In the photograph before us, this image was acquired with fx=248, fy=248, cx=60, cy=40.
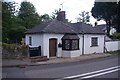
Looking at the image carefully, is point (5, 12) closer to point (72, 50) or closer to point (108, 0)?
point (72, 50)

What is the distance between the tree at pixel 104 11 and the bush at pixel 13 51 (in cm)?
3140

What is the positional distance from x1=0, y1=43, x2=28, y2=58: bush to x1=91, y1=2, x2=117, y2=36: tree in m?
31.4

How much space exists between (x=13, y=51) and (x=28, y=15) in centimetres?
4044

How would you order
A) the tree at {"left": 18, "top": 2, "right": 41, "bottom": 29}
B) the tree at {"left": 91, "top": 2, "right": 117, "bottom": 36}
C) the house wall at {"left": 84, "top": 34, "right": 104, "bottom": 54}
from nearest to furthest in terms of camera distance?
the house wall at {"left": 84, "top": 34, "right": 104, "bottom": 54}, the tree at {"left": 91, "top": 2, "right": 117, "bottom": 36}, the tree at {"left": 18, "top": 2, "right": 41, "bottom": 29}

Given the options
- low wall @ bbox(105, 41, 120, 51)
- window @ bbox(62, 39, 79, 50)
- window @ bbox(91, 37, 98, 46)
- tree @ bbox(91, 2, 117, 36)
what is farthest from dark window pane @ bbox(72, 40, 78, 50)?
tree @ bbox(91, 2, 117, 36)

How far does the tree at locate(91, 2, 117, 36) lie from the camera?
174ft

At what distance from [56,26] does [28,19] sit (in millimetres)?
31604

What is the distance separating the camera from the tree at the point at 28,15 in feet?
194

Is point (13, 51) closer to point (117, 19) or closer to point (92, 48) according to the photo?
point (92, 48)

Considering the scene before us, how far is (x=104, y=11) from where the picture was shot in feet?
182

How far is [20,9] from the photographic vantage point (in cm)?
6906

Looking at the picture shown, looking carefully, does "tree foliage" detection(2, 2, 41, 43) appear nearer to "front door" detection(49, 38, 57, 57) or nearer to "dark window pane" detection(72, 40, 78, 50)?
"front door" detection(49, 38, 57, 57)

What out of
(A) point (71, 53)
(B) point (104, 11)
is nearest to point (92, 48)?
(A) point (71, 53)

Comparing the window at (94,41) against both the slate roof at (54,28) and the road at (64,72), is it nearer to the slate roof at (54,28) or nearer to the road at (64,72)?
the slate roof at (54,28)
